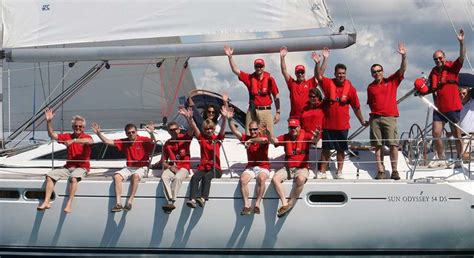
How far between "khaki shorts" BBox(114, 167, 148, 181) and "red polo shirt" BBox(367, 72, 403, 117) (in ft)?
9.74

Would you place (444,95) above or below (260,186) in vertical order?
above

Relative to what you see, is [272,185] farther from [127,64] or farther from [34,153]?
[127,64]

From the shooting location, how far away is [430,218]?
1054cm

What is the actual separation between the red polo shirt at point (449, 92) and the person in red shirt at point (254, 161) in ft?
7.41

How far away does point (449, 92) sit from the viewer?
11039 millimetres

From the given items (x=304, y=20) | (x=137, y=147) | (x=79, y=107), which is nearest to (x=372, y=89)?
(x=304, y=20)

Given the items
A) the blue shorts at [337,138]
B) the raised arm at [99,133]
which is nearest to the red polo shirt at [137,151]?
the raised arm at [99,133]

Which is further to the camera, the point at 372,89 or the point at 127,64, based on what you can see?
the point at 127,64

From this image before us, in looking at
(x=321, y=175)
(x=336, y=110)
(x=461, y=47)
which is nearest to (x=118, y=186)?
(x=321, y=175)

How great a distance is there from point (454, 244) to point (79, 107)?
709 centimetres

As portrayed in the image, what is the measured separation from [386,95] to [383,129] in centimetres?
42

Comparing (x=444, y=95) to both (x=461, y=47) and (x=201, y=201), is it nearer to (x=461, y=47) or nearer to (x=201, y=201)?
(x=461, y=47)

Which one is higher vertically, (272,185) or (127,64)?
(127,64)

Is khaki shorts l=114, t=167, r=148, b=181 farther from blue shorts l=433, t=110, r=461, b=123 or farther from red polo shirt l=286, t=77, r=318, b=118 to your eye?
blue shorts l=433, t=110, r=461, b=123
